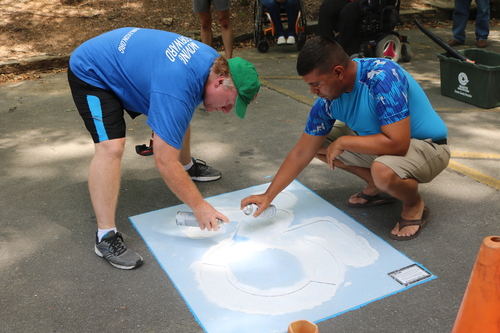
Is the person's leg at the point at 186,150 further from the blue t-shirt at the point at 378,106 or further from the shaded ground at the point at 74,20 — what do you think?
the shaded ground at the point at 74,20

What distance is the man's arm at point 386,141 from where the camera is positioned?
2223 mm

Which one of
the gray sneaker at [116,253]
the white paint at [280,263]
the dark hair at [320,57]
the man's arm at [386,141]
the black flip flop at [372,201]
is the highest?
the dark hair at [320,57]

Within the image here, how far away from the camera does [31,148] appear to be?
3.72m

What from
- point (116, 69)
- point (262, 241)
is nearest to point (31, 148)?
point (116, 69)

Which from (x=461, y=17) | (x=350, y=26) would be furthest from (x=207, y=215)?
(x=461, y=17)

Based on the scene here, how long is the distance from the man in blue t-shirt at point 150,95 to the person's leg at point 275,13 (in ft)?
14.2

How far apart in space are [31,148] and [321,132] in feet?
7.92

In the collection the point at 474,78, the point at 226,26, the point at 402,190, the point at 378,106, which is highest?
the point at 226,26

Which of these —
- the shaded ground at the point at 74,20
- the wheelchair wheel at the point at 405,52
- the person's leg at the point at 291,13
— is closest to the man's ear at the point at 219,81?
the wheelchair wheel at the point at 405,52

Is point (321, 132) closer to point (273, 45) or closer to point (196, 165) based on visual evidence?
point (196, 165)

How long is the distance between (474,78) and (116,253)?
3.56m

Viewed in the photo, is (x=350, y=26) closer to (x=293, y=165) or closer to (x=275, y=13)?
(x=275, y=13)

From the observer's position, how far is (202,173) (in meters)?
3.22

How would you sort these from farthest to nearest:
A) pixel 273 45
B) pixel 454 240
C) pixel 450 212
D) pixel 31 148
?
pixel 273 45
pixel 31 148
pixel 450 212
pixel 454 240
